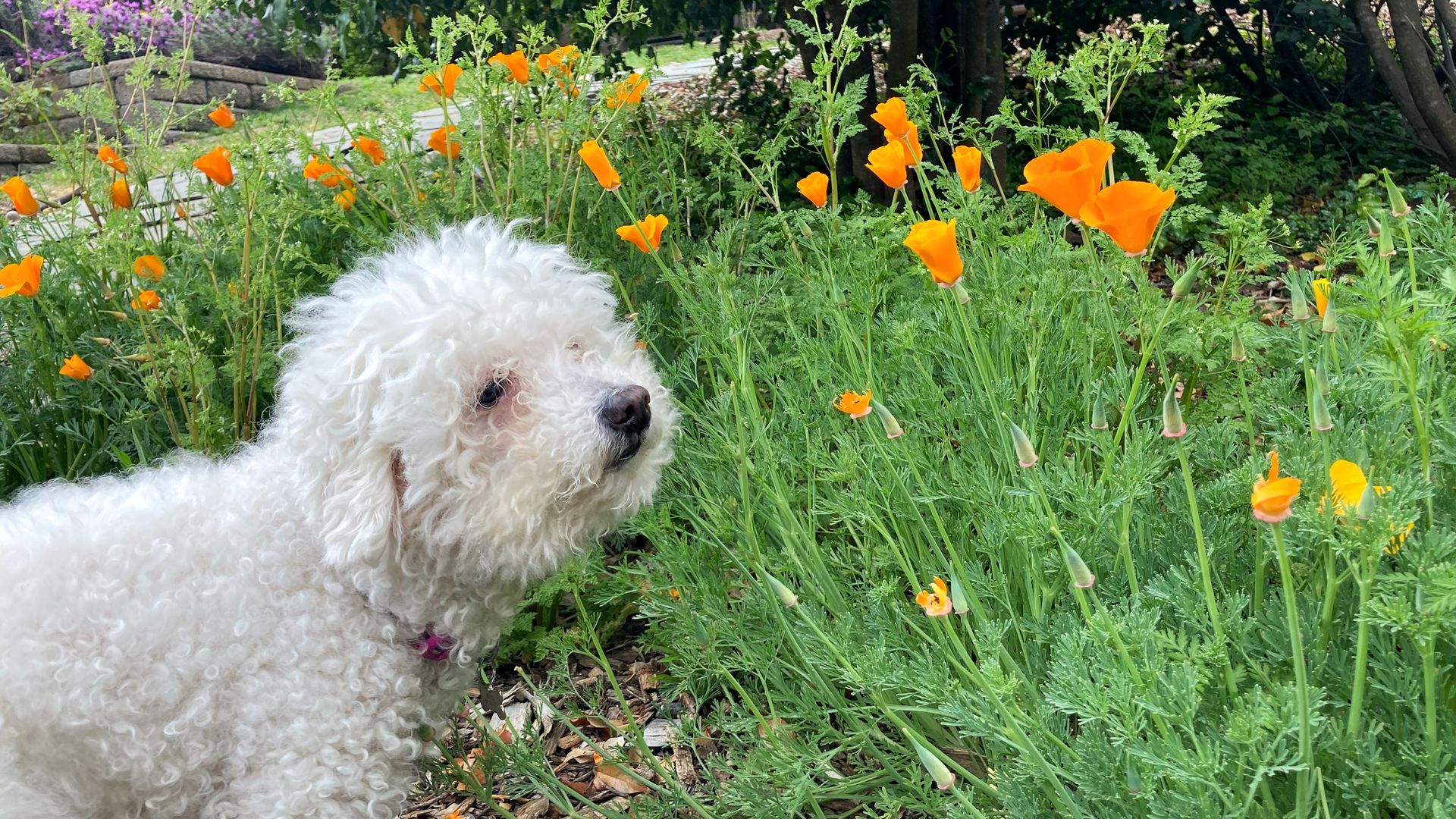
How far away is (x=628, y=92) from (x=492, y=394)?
72.0 inches

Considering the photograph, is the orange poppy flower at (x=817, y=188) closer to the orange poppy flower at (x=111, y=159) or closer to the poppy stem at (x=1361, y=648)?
the poppy stem at (x=1361, y=648)

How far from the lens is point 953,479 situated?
223cm

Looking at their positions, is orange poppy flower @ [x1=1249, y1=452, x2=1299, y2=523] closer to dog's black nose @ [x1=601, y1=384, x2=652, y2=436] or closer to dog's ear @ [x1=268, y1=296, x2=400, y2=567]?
dog's black nose @ [x1=601, y1=384, x2=652, y2=436]

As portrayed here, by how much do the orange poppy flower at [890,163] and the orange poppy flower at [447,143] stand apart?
1683 millimetres

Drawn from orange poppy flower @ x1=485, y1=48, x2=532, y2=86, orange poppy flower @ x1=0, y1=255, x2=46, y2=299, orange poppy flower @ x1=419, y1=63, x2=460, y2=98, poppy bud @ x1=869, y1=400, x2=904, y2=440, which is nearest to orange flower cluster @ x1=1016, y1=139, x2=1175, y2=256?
poppy bud @ x1=869, y1=400, x2=904, y2=440

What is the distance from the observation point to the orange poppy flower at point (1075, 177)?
158 cm

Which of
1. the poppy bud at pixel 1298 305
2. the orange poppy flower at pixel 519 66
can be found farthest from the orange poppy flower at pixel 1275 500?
the orange poppy flower at pixel 519 66

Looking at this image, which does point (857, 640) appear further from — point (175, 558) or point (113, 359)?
point (113, 359)

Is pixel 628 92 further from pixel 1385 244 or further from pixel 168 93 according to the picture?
pixel 168 93

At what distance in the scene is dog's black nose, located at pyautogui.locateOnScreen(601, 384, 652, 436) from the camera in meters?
1.84

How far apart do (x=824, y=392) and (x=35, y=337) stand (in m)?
Answer: 2.73

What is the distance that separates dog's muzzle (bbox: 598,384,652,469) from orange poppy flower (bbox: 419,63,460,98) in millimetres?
1610

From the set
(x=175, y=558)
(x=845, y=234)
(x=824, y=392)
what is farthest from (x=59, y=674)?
(x=845, y=234)

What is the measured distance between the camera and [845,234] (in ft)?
8.70
